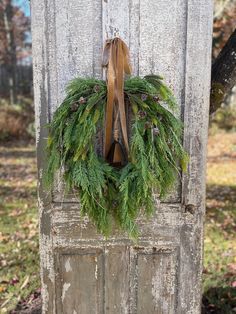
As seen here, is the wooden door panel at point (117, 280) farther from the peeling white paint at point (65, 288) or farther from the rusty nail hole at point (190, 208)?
the rusty nail hole at point (190, 208)

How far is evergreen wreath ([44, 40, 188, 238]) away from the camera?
1.86m

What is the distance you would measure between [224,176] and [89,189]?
6.43 meters

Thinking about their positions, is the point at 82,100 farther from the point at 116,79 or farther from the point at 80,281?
the point at 80,281

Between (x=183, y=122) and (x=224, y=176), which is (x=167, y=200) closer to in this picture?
(x=183, y=122)

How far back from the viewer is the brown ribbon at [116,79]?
6.28 ft

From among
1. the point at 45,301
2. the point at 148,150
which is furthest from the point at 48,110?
the point at 45,301

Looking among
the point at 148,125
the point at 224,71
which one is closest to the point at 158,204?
the point at 148,125

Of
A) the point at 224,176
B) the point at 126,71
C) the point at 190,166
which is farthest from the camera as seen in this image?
the point at 224,176

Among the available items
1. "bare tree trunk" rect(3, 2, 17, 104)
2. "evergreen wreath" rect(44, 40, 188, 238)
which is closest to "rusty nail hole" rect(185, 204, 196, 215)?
"evergreen wreath" rect(44, 40, 188, 238)

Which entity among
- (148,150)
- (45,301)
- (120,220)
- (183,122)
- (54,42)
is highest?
(54,42)

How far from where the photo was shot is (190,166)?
2.16 meters

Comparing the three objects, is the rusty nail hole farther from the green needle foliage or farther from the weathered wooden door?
the green needle foliage

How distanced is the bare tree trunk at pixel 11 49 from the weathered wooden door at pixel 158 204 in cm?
1298

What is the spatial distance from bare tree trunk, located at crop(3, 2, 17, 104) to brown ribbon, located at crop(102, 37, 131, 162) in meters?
13.1
